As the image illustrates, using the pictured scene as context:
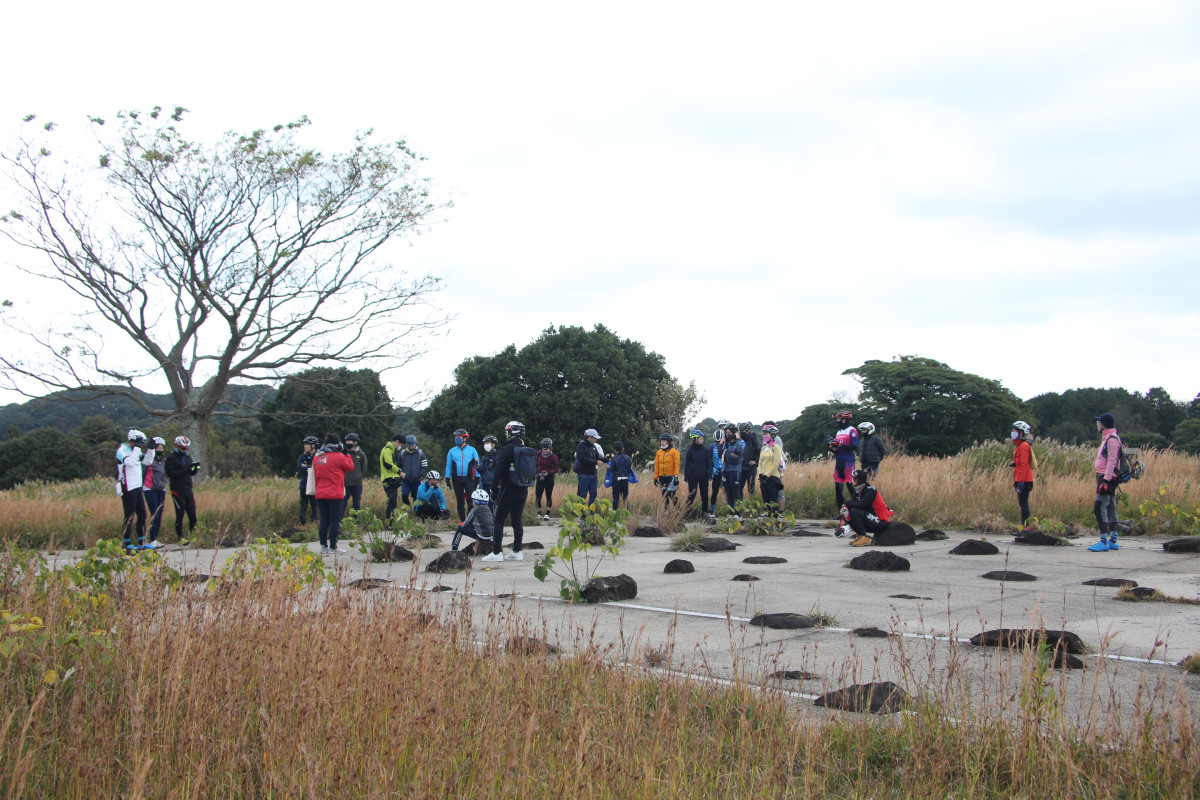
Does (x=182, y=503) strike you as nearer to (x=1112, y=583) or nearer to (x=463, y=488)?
(x=463, y=488)

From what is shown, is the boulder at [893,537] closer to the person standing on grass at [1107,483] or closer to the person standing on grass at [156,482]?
the person standing on grass at [1107,483]

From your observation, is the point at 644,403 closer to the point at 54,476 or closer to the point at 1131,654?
the point at 54,476

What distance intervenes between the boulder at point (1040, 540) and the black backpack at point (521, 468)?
7.60 m

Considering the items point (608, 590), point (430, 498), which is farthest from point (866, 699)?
point (430, 498)

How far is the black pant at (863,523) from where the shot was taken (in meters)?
13.5

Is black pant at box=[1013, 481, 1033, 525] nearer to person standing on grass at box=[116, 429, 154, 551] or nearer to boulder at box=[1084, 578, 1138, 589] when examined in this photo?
boulder at box=[1084, 578, 1138, 589]

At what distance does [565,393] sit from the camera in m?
53.5

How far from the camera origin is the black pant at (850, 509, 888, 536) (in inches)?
532

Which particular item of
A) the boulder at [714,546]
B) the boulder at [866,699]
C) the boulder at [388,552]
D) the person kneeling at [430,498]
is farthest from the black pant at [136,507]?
the boulder at [866,699]

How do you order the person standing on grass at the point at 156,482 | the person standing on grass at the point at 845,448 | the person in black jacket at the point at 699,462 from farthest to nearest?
1. the person in black jacket at the point at 699,462
2. the person standing on grass at the point at 845,448
3. the person standing on grass at the point at 156,482

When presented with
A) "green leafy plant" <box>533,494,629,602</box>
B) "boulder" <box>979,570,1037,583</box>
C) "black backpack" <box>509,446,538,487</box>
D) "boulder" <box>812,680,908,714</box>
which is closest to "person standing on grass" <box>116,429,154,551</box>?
"black backpack" <box>509,446,538,487</box>

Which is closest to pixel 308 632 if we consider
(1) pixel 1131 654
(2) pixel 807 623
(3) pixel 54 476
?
(2) pixel 807 623

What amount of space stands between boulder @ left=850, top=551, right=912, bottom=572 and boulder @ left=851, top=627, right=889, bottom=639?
422 cm

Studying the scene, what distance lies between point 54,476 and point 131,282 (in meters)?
37.4
